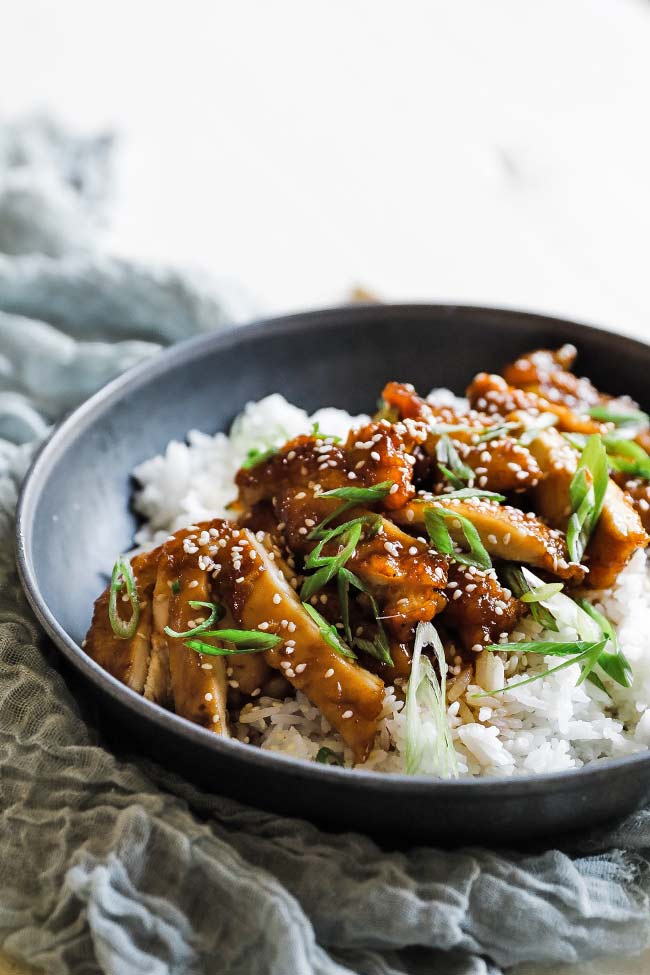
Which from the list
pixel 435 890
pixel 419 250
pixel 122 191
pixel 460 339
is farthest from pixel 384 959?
pixel 122 191

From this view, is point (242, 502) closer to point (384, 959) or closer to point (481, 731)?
point (481, 731)

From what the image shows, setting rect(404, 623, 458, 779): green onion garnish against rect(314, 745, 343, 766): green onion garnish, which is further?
rect(314, 745, 343, 766): green onion garnish

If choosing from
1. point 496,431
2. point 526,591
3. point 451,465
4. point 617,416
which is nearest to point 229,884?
point 526,591

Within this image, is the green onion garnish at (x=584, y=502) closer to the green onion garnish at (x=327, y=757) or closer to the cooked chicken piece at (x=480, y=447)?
the cooked chicken piece at (x=480, y=447)

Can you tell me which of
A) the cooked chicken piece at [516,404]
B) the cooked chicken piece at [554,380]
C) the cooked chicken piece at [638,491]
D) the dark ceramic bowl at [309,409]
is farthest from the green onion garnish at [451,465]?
the dark ceramic bowl at [309,409]

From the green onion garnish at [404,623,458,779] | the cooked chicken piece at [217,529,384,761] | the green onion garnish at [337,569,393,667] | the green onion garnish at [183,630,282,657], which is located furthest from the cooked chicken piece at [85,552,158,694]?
the green onion garnish at [404,623,458,779]

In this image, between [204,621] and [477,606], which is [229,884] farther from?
[477,606]

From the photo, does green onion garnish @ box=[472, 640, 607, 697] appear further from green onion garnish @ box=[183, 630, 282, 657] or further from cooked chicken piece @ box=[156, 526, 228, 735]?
cooked chicken piece @ box=[156, 526, 228, 735]
